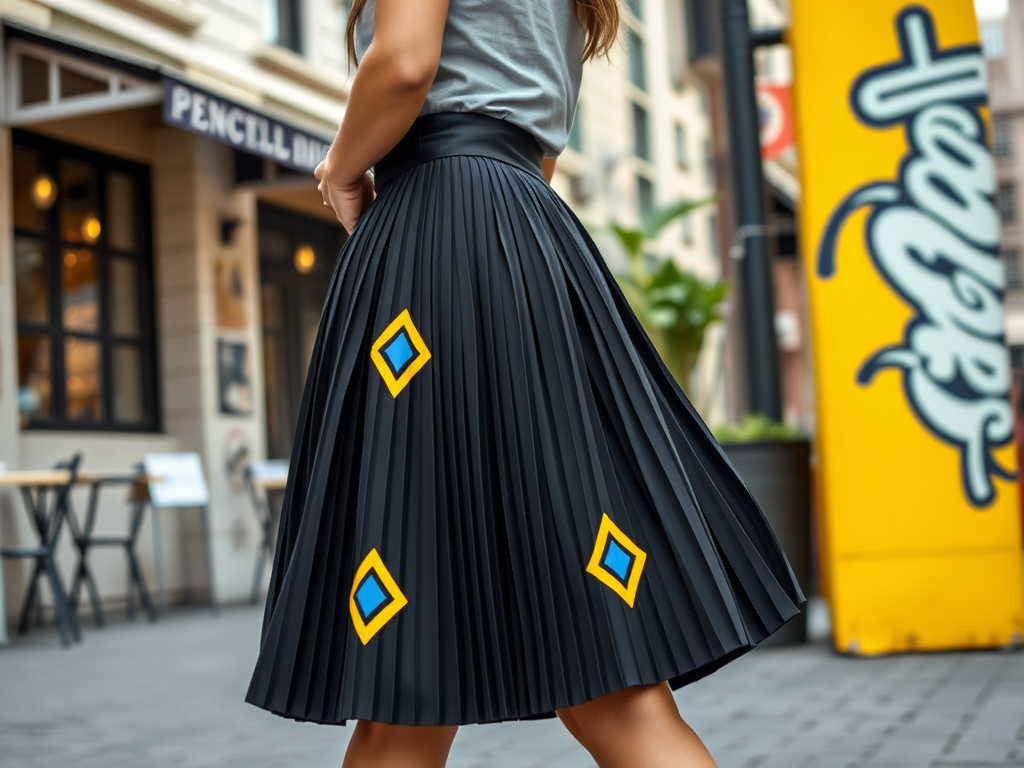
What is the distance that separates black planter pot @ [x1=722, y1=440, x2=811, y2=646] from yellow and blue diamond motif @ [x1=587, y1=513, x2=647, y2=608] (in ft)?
13.6

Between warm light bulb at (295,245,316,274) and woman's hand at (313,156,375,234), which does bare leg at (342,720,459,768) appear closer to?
woman's hand at (313,156,375,234)

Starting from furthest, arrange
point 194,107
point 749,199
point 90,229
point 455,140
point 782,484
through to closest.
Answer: point 90,229, point 194,107, point 749,199, point 782,484, point 455,140

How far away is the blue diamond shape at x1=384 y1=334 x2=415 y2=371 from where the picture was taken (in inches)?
64.7

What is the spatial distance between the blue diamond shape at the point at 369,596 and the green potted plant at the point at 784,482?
4155 millimetres

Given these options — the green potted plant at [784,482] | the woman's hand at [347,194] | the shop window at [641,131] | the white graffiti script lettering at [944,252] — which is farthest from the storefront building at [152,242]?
the shop window at [641,131]

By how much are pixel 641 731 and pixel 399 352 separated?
1.80 ft

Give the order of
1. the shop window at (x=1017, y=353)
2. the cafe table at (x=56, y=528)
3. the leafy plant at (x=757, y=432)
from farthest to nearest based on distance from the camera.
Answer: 1. the shop window at (x=1017, y=353)
2. the cafe table at (x=56, y=528)
3. the leafy plant at (x=757, y=432)

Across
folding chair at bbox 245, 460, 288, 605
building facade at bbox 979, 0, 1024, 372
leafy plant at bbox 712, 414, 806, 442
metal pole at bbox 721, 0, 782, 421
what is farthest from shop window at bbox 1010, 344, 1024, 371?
building facade at bbox 979, 0, 1024, 372

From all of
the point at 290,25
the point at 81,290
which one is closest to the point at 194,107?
the point at 81,290

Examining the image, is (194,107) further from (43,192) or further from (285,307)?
(285,307)

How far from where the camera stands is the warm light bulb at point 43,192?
8766mm

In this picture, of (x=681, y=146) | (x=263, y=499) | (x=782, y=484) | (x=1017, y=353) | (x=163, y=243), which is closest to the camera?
(x=782, y=484)

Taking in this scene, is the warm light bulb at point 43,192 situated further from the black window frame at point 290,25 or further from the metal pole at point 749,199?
the metal pole at point 749,199

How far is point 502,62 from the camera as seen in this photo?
5.75 feet
